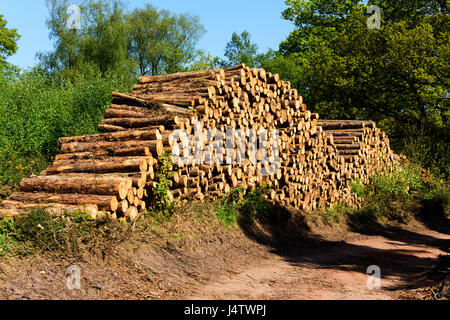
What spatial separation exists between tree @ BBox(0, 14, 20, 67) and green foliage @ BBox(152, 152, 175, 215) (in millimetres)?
30981

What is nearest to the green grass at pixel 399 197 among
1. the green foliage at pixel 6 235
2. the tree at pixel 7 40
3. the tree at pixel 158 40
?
the green foliage at pixel 6 235

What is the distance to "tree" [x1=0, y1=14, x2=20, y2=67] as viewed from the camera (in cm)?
3394

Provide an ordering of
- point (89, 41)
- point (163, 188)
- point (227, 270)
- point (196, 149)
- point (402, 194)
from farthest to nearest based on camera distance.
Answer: point (89, 41)
point (402, 194)
point (196, 149)
point (163, 188)
point (227, 270)

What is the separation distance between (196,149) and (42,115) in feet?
23.2

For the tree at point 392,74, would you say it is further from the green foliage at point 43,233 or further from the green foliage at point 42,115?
the green foliage at point 43,233

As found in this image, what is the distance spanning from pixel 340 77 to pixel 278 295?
1903cm

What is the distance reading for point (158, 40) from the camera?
37250 millimetres

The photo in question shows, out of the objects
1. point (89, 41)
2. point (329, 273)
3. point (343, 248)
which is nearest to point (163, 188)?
point (329, 273)

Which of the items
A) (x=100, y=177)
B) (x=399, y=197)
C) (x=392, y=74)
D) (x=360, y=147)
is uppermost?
(x=392, y=74)

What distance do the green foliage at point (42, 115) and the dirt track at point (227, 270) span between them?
5396 millimetres

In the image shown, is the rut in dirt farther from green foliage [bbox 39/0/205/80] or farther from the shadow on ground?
green foliage [bbox 39/0/205/80]

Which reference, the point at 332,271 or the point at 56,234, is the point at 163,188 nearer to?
the point at 56,234

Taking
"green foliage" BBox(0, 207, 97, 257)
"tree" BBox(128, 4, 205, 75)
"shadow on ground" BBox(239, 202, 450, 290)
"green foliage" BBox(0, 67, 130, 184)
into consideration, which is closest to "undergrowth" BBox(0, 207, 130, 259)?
"green foliage" BBox(0, 207, 97, 257)
